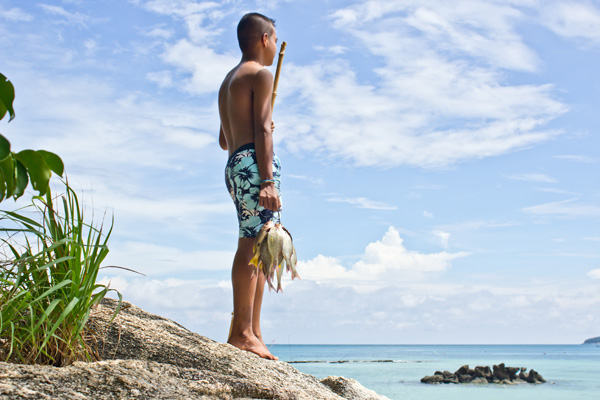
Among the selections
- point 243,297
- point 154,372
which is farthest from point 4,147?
point 243,297

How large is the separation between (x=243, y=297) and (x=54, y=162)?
75.1 inches

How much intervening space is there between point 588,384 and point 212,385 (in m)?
32.3

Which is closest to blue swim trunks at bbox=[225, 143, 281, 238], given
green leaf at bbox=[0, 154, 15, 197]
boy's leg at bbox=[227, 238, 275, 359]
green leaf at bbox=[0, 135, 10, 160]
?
boy's leg at bbox=[227, 238, 275, 359]

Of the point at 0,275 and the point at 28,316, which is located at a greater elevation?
the point at 0,275

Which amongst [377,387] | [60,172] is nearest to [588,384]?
[377,387]

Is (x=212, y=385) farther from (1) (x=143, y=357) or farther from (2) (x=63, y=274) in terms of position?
(2) (x=63, y=274)

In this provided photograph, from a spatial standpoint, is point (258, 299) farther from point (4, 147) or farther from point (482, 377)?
point (482, 377)

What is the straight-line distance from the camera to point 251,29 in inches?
178

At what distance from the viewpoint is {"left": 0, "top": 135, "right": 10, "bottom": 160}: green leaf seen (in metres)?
2.11

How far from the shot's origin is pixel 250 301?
408 centimetres

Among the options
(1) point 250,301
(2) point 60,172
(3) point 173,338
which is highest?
(2) point 60,172

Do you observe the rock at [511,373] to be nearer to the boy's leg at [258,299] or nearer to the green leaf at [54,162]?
the boy's leg at [258,299]

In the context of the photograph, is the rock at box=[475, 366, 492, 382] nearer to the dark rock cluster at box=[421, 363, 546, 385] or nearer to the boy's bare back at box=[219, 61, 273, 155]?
the dark rock cluster at box=[421, 363, 546, 385]

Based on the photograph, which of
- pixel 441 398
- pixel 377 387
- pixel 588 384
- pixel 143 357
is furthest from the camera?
pixel 588 384
